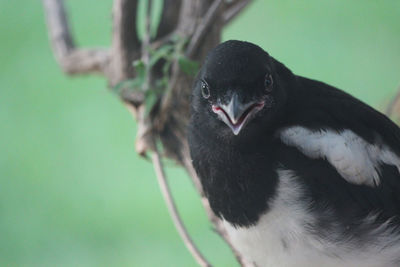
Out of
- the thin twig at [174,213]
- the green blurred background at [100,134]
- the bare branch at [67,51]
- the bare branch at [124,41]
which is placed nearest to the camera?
the thin twig at [174,213]

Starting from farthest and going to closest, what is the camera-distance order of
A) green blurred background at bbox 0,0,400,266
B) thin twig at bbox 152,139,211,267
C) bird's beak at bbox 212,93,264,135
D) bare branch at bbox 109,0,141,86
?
green blurred background at bbox 0,0,400,266 → bare branch at bbox 109,0,141,86 → thin twig at bbox 152,139,211,267 → bird's beak at bbox 212,93,264,135

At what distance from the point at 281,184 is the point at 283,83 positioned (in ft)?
0.85

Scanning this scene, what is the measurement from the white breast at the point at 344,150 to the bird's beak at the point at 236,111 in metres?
0.12

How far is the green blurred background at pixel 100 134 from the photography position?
10.7 feet

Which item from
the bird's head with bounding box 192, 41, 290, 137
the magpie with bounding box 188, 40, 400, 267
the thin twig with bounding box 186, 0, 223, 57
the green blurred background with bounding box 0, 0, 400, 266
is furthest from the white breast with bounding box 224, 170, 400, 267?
the green blurred background with bounding box 0, 0, 400, 266

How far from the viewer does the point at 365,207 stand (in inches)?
71.6

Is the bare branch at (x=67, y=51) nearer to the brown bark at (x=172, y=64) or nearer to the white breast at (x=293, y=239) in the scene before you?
the brown bark at (x=172, y=64)

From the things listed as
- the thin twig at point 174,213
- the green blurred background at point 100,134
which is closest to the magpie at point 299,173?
the thin twig at point 174,213

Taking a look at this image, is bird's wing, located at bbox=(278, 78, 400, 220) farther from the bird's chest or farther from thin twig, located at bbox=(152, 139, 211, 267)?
thin twig, located at bbox=(152, 139, 211, 267)

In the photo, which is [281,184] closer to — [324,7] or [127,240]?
[127,240]

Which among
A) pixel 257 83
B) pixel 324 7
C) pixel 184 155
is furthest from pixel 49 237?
pixel 257 83

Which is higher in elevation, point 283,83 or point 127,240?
point 283,83

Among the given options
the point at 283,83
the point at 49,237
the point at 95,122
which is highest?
the point at 283,83

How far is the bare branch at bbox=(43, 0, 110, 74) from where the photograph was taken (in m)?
2.39
